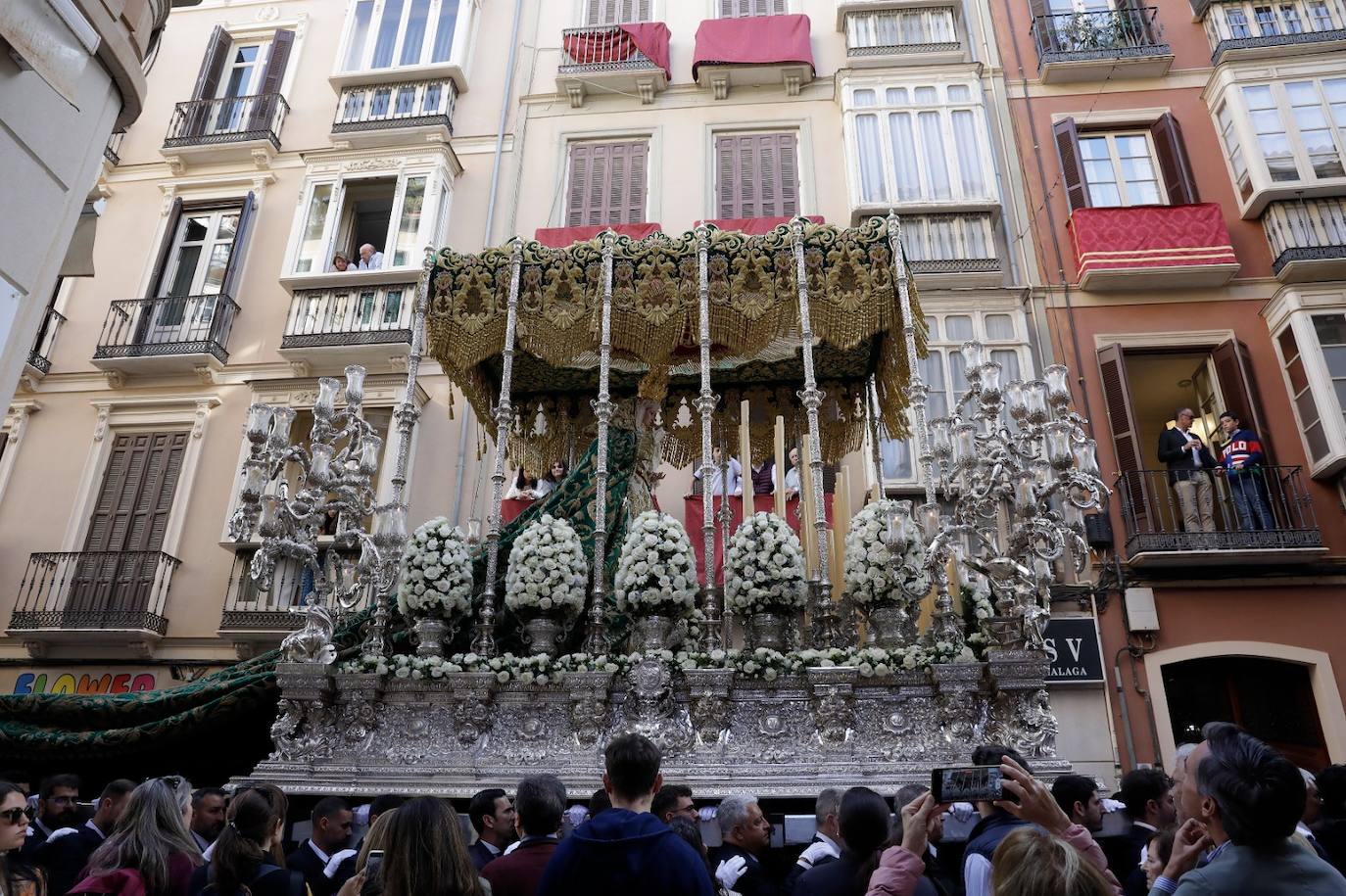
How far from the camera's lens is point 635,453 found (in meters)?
6.96

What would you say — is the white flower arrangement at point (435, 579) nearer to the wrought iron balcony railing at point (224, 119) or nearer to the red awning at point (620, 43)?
the red awning at point (620, 43)

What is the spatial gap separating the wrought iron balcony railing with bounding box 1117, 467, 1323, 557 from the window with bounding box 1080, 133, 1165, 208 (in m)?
3.94

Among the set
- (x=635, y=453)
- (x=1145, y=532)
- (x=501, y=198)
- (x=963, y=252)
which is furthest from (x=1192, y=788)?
(x=501, y=198)

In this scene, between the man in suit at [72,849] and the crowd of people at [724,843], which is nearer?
the crowd of people at [724,843]

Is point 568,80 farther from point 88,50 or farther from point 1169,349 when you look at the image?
point 88,50

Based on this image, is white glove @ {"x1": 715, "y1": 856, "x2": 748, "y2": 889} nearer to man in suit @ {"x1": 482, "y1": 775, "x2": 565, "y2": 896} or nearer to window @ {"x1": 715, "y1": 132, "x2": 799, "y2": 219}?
man in suit @ {"x1": 482, "y1": 775, "x2": 565, "y2": 896}

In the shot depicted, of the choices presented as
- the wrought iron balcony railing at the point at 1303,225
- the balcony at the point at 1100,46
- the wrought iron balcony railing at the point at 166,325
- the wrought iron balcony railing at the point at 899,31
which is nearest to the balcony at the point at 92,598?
the wrought iron balcony railing at the point at 166,325

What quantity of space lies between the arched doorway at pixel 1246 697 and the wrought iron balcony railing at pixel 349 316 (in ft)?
31.5

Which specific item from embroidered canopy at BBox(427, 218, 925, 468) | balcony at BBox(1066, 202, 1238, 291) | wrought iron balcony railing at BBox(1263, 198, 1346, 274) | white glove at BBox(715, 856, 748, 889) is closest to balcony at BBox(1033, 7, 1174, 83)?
balcony at BBox(1066, 202, 1238, 291)

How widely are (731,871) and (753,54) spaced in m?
12.0

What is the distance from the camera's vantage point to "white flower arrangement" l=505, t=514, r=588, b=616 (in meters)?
5.32

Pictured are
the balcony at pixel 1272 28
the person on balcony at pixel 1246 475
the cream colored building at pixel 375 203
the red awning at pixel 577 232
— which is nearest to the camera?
the person on balcony at pixel 1246 475

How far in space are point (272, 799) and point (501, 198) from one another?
10585mm

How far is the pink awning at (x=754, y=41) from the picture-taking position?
1275 cm
